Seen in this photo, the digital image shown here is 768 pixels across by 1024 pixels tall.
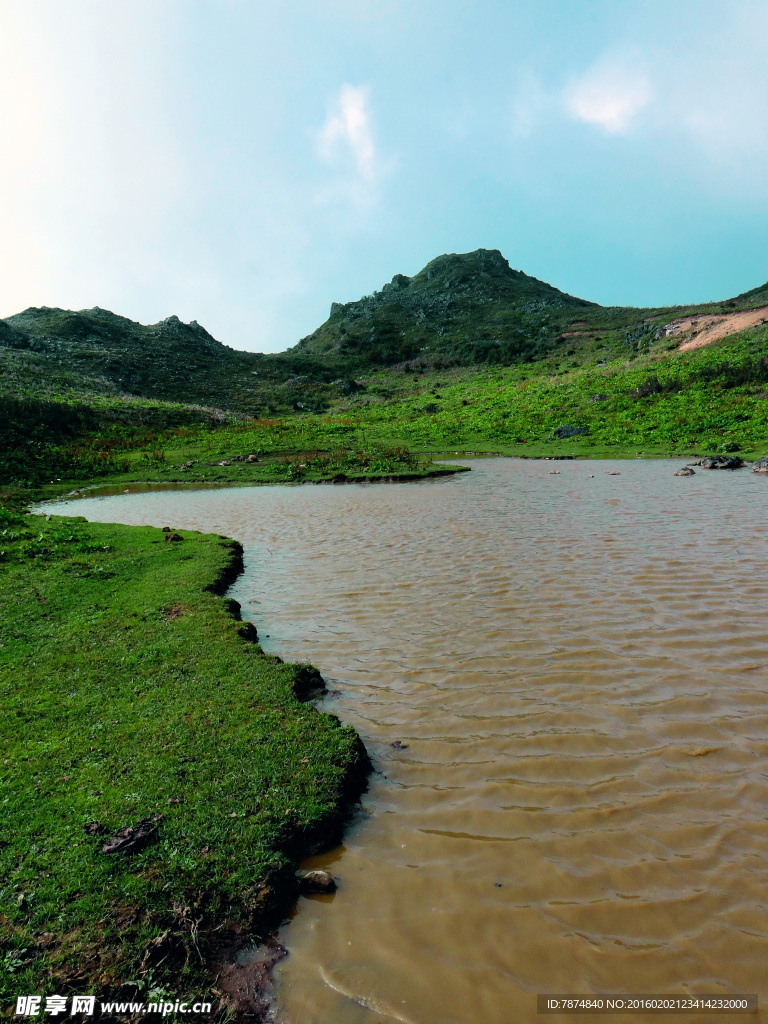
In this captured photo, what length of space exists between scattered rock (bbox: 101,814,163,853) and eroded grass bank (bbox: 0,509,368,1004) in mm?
16

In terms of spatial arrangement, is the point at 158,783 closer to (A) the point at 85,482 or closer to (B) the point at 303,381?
(A) the point at 85,482

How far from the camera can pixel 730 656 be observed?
7680 mm

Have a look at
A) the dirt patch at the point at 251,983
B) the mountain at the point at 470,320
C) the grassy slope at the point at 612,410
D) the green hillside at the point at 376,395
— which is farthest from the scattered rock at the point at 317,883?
the mountain at the point at 470,320

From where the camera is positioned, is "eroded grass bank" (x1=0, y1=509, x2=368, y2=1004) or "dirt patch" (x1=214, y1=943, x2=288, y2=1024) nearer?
"dirt patch" (x1=214, y1=943, x2=288, y2=1024)

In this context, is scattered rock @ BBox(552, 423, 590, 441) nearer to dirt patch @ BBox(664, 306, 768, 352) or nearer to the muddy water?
dirt patch @ BBox(664, 306, 768, 352)

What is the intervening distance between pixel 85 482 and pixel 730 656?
1467 inches

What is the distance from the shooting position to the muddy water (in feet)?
12.4

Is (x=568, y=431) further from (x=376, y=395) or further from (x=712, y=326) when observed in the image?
(x=376, y=395)

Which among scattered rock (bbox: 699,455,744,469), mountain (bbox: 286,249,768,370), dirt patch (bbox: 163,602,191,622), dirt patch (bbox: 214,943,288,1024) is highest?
mountain (bbox: 286,249,768,370)

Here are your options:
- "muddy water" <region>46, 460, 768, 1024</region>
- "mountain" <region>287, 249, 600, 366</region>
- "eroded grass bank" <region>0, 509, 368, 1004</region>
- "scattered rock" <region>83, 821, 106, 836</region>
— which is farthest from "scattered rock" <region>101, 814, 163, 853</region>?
"mountain" <region>287, 249, 600, 366</region>

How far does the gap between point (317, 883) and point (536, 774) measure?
257 cm

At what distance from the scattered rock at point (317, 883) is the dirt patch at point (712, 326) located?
2479 inches

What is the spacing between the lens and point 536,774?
5.69 meters

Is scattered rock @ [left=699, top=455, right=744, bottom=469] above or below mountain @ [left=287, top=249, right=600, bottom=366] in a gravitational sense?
below
